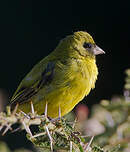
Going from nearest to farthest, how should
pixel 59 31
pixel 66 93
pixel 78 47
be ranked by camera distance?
pixel 66 93
pixel 78 47
pixel 59 31

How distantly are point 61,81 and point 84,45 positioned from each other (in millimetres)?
879

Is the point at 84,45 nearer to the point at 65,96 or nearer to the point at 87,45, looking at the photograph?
the point at 87,45

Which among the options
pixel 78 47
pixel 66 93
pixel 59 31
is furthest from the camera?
pixel 59 31

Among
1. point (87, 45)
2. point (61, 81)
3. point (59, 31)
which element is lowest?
point (59, 31)

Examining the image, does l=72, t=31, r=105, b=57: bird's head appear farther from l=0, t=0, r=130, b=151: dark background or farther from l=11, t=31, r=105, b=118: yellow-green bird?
l=0, t=0, r=130, b=151: dark background

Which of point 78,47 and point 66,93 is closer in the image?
point 66,93

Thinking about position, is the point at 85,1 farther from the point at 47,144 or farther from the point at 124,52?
the point at 47,144

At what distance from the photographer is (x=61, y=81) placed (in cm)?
412

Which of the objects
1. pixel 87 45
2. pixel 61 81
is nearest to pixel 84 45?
pixel 87 45

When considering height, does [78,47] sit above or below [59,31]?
above

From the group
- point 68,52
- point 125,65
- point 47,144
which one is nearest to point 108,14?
point 125,65

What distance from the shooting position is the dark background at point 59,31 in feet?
31.3

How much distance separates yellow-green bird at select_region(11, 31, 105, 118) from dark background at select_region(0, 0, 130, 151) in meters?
4.60

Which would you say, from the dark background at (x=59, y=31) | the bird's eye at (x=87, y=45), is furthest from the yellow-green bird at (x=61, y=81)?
the dark background at (x=59, y=31)
